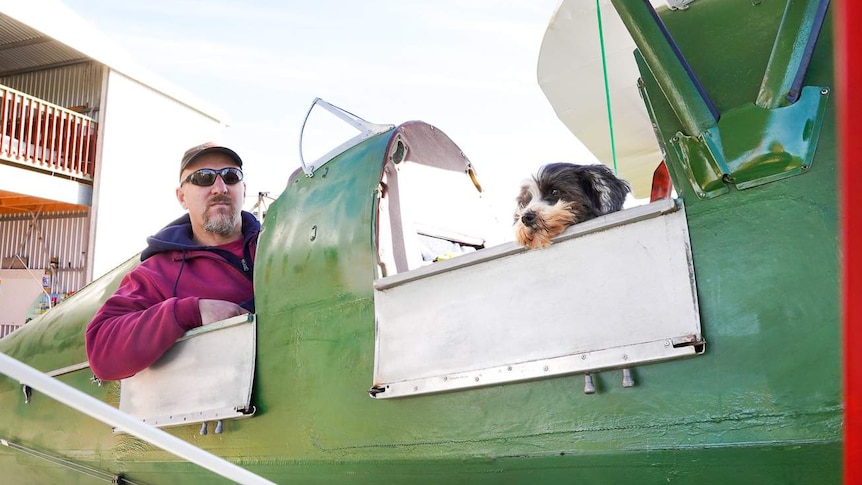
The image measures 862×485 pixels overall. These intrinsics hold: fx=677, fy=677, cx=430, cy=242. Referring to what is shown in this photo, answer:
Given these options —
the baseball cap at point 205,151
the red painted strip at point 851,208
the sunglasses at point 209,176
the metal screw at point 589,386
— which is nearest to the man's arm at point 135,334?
the sunglasses at point 209,176

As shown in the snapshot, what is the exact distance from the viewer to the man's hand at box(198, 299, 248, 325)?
8.91 ft

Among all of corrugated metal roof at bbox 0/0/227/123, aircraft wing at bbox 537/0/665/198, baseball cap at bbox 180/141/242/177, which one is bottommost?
baseball cap at bbox 180/141/242/177

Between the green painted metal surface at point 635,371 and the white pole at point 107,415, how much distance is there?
2.37ft

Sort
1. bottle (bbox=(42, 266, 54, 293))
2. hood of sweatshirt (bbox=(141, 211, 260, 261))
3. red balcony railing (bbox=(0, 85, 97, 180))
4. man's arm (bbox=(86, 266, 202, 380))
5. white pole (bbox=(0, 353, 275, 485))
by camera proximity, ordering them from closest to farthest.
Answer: white pole (bbox=(0, 353, 275, 485))
man's arm (bbox=(86, 266, 202, 380))
hood of sweatshirt (bbox=(141, 211, 260, 261))
red balcony railing (bbox=(0, 85, 97, 180))
bottle (bbox=(42, 266, 54, 293))

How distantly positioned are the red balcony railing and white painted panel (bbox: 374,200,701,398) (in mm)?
14313

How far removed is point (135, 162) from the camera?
17344 mm

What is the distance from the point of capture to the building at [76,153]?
15031 millimetres

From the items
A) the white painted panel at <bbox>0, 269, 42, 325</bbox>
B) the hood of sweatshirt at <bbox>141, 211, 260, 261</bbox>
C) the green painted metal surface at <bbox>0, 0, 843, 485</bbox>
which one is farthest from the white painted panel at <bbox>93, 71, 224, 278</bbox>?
the green painted metal surface at <bbox>0, 0, 843, 485</bbox>

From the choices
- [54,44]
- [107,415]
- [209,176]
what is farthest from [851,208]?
[54,44]

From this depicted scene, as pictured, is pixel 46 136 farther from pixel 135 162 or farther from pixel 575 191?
pixel 575 191

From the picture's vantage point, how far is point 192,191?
3.48 metres

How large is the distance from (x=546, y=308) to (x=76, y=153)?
16.9 m

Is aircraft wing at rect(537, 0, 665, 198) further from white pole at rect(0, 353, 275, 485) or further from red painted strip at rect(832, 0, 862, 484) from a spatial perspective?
white pole at rect(0, 353, 275, 485)

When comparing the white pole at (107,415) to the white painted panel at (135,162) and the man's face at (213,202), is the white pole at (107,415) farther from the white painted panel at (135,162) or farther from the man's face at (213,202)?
the white painted panel at (135,162)
